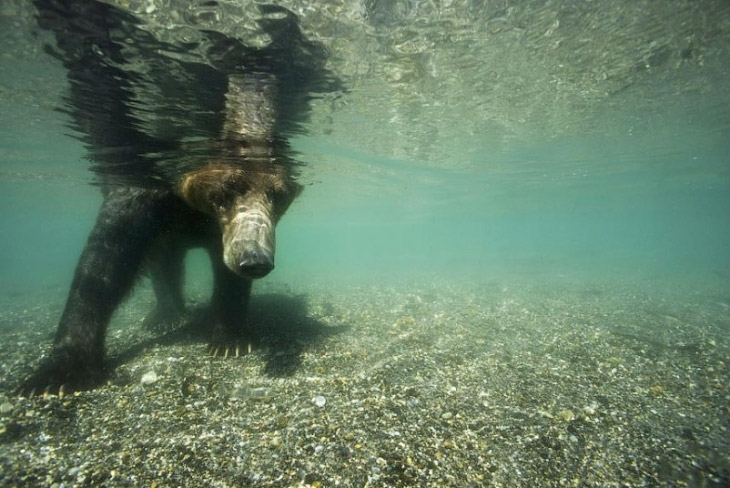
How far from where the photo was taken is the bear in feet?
16.4

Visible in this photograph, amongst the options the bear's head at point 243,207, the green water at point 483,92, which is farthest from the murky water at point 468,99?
the bear's head at point 243,207

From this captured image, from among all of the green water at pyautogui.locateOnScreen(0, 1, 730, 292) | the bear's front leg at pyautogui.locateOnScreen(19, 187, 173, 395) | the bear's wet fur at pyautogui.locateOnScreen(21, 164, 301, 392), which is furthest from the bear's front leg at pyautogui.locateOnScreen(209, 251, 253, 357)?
the green water at pyautogui.locateOnScreen(0, 1, 730, 292)

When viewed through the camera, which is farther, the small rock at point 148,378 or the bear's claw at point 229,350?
the bear's claw at point 229,350

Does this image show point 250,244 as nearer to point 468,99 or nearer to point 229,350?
point 229,350

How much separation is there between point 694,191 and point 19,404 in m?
63.1

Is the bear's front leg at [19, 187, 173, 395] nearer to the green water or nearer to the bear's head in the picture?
the bear's head

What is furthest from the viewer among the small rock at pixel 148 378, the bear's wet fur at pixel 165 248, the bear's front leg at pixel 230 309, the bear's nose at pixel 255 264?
the bear's front leg at pixel 230 309

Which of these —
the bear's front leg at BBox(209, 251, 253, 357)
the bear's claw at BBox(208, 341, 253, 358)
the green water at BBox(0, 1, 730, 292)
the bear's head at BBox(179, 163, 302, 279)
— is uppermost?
the green water at BBox(0, 1, 730, 292)

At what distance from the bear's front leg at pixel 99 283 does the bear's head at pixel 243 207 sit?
2.78ft

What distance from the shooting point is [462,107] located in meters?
12.9

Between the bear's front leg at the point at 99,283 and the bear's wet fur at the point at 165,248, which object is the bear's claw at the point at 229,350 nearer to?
the bear's wet fur at the point at 165,248

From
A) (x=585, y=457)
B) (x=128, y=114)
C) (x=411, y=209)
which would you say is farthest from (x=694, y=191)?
(x=128, y=114)

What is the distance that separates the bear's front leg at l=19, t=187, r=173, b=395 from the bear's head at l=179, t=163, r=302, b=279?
2.78 feet

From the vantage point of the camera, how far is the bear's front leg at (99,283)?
476cm
